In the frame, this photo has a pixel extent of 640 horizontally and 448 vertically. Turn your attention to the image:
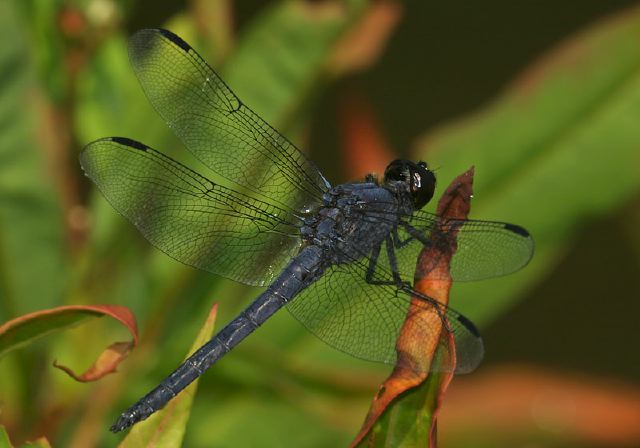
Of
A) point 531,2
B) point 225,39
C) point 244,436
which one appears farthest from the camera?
point 531,2

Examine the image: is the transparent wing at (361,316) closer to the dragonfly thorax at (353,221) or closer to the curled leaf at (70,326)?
the dragonfly thorax at (353,221)

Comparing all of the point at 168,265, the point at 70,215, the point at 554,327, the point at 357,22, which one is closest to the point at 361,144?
the point at 357,22

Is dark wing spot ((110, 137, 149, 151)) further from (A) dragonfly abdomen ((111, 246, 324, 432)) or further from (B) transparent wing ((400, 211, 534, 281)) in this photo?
(B) transparent wing ((400, 211, 534, 281))

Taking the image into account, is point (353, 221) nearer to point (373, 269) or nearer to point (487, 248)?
point (373, 269)

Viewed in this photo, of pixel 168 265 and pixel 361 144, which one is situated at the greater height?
pixel 361 144

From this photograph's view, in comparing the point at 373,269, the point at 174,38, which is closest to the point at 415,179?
the point at 373,269

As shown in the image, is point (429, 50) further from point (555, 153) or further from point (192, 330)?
point (192, 330)

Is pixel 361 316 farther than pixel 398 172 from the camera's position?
No
